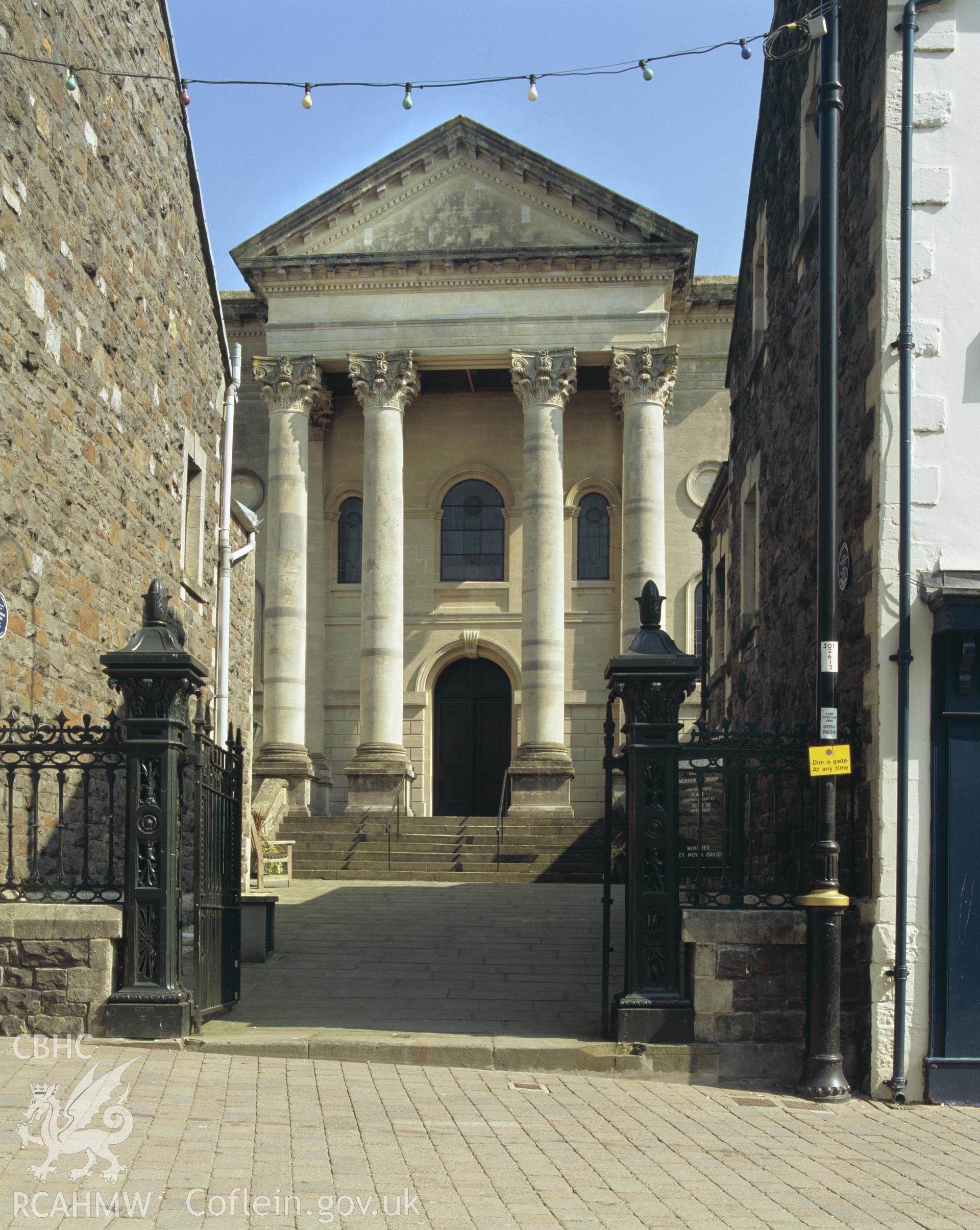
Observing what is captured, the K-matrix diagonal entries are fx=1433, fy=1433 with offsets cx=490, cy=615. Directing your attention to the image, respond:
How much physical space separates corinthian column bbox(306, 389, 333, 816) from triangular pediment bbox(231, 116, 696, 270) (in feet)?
11.2

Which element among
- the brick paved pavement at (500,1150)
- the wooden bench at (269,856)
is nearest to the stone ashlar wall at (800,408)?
the brick paved pavement at (500,1150)

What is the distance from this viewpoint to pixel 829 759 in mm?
8734

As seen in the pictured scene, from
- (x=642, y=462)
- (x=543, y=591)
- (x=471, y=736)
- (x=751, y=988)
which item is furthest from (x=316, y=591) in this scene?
(x=751, y=988)

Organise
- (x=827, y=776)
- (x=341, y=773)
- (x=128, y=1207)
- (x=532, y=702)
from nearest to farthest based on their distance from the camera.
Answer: (x=128, y=1207)
(x=827, y=776)
(x=532, y=702)
(x=341, y=773)

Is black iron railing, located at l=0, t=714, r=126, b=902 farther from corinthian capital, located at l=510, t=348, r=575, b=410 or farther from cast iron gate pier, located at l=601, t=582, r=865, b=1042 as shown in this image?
corinthian capital, located at l=510, t=348, r=575, b=410

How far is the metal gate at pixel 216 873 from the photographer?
9500mm

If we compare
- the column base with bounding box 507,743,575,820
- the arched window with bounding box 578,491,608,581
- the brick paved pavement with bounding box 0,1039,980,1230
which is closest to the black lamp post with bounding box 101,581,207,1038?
the brick paved pavement with bounding box 0,1039,980,1230

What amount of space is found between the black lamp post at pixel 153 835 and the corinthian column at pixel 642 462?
65.9 feet

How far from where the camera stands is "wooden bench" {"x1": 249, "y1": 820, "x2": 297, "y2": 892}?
66.1 ft

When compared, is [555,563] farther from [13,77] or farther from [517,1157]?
[517,1157]

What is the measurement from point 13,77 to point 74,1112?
7693 mm

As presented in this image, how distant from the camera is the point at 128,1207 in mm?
5715

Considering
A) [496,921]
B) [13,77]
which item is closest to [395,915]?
[496,921]

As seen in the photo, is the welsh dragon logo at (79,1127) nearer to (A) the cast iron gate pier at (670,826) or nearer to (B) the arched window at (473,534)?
(A) the cast iron gate pier at (670,826)
